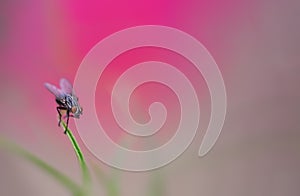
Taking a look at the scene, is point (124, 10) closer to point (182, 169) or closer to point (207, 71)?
point (207, 71)

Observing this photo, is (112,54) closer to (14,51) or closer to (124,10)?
(124,10)

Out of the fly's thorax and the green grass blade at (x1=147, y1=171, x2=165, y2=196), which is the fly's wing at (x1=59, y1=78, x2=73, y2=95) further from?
the green grass blade at (x1=147, y1=171, x2=165, y2=196)

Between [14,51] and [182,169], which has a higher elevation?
[14,51]

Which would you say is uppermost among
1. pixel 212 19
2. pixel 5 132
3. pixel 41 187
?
pixel 212 19

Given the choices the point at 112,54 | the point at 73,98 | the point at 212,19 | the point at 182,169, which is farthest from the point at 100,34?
the point at 182,169

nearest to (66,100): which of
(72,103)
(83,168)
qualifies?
(72,103)
